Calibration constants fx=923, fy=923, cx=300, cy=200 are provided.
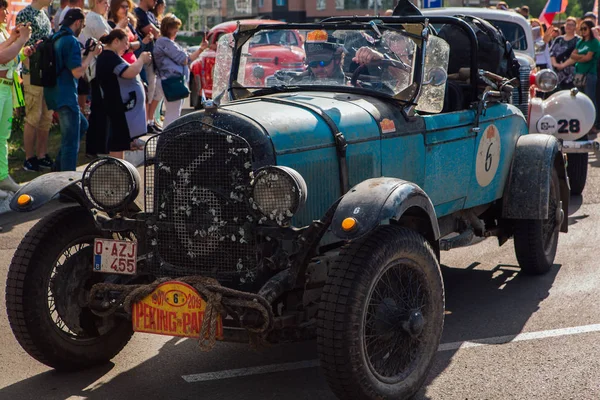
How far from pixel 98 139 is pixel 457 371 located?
6.21 meters

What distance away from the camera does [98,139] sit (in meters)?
10.1

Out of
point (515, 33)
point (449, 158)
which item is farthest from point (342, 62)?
point (515, 33)

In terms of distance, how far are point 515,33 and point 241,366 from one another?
8.00m

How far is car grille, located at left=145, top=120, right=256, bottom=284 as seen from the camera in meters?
4.44

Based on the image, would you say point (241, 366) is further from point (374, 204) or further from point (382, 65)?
point (382, 65)

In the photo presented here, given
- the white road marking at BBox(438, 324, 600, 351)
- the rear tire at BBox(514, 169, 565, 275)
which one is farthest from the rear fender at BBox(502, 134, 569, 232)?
the white road marking at BBox(438, 324, 600, 351)

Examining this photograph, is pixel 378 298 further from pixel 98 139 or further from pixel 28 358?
pixel 98 139

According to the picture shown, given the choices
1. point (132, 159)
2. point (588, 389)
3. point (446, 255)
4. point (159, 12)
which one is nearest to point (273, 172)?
point (588, 389)

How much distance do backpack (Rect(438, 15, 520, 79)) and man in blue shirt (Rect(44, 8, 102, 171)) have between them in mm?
4079

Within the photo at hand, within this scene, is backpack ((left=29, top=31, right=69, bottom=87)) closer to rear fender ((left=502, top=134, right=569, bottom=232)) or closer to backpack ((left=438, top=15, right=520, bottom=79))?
backpack ((left=438, top=15, right=520, bottom=79))

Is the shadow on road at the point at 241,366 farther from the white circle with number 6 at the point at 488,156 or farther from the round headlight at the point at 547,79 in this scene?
the round headlight at the point at 547,79

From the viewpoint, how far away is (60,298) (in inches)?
187

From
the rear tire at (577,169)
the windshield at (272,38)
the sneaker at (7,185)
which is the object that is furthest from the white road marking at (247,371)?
the rear tire at (577,169)

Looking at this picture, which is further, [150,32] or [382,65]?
[150,32]
